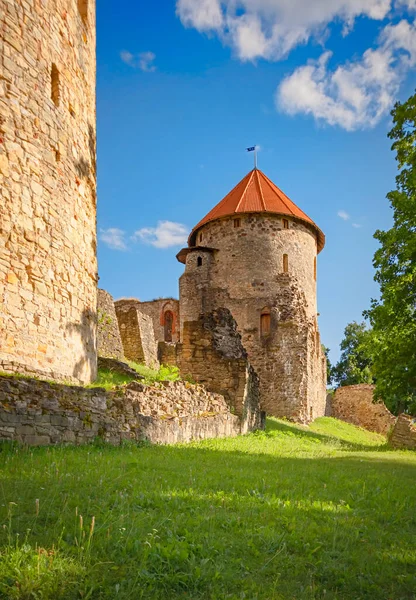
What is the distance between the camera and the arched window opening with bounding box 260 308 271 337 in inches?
1038

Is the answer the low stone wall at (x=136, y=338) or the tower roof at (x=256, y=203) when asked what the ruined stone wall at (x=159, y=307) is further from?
the low stone wall at (x=136, y=338)

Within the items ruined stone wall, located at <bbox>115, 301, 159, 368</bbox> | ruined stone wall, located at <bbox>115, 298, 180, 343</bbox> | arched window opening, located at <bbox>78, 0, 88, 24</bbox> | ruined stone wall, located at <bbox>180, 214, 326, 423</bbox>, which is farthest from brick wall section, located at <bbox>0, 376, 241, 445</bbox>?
ruined stone wall, located at <bbox>115, 298, 180, 343</bbox>

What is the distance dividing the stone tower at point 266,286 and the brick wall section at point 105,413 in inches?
521

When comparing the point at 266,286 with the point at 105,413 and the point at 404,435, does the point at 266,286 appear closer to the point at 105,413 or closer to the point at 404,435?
the point at 404,435

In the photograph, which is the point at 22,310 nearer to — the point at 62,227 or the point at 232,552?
the point at 62,227

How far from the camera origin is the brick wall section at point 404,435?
1575 centimetres

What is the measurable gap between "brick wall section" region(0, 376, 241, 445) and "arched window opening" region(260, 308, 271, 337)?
1362 cm

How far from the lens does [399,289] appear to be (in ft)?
48.6

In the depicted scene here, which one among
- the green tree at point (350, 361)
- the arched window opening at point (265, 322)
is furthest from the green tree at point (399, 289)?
the green tree at point (350, 361)

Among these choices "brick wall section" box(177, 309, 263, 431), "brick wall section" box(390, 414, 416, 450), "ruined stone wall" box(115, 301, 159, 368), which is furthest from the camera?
"ruined stone wall" box(115, 301, 159, 368)

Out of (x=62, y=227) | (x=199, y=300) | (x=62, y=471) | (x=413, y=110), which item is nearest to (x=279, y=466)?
(x=62, y=471)

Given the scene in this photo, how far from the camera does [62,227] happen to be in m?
10.2

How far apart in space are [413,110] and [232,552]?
13.7 m

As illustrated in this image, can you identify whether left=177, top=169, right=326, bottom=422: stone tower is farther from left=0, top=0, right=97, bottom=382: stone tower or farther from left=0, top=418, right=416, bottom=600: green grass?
left=0, top=418, right=416, bottom=600: green grass
